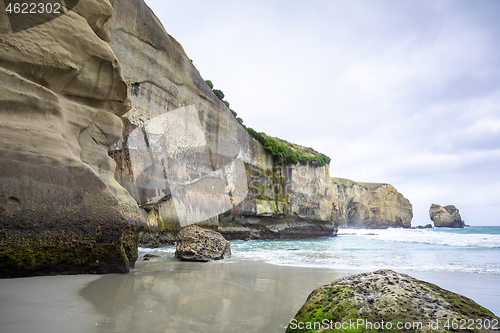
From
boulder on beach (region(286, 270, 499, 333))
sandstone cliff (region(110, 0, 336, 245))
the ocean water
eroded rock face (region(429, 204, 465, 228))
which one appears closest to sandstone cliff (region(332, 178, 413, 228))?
eroded rock face (region(429, 204, 465, 228))

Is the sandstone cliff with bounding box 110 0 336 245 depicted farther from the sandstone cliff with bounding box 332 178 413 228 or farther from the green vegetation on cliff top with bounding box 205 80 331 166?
the sandstone cliff with bounding box 332 178 413 228

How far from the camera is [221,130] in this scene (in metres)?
22.2

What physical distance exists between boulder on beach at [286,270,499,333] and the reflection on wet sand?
54 cm

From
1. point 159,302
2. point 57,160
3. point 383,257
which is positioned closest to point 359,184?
point 383,257

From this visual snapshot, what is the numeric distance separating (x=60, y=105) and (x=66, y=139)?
2.06 feet

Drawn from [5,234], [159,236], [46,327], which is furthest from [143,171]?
[46,327]

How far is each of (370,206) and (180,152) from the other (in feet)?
191

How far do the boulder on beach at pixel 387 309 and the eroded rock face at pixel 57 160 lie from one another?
3512 millimetres

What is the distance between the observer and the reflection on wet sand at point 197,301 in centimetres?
262

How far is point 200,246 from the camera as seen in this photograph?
27.4 feet

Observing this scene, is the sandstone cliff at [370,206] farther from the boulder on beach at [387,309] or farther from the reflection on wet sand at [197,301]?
the boulder on beach at [387,309]

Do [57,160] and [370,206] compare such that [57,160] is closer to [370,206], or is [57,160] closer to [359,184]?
[359,184]

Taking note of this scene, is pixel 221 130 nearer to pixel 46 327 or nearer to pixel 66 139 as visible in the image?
pixel 66 139

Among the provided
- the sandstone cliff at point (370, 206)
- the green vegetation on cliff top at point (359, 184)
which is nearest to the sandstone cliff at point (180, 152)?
the sandstone cliff at point (370, 206)
